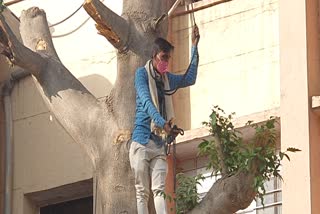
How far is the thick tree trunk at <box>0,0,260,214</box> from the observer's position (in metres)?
13.2

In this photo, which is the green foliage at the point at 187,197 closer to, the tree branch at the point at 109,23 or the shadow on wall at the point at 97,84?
the tree branch at the point at 109,23

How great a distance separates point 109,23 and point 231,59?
3.97 m

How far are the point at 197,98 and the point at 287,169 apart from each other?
2.27 meters

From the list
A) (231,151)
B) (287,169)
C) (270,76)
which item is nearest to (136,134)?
(231,151)

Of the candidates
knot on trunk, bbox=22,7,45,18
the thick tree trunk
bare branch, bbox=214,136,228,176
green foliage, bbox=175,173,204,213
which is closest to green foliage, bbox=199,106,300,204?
bare branch, bbox=214,136,228,176

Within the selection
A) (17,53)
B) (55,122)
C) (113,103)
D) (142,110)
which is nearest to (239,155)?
(142,110)

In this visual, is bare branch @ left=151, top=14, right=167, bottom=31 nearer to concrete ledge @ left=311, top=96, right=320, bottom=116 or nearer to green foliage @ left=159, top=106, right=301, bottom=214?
green foliage @ left=159, top=106, right=301, bottom=214

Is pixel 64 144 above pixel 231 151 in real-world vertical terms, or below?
above

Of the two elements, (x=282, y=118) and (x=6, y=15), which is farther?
(x=6, y=15)

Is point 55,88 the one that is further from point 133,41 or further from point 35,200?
point 35,200

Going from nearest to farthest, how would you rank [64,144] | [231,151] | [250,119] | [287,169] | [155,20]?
[231,151], [155,20], [287,169], [250,119], [64,144]

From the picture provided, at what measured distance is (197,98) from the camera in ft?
57.6

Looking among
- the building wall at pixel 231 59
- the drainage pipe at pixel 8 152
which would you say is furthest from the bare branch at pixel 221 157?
the drainage pipe at pixel 8 152

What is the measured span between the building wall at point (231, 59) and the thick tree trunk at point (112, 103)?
9.82ft
